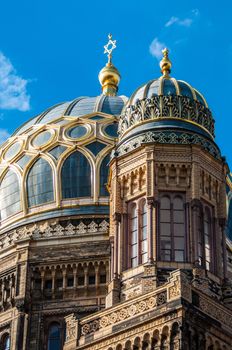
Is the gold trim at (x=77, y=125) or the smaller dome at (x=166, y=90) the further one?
the gold trim at (x=77, y=125)

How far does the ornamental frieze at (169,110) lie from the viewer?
30000 millimetres

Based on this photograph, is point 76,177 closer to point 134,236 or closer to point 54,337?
point 54,337

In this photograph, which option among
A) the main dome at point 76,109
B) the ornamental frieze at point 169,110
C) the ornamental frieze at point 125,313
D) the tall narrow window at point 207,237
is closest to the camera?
the ornamental frieze at point 125,313

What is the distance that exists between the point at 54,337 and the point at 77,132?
27.0 feet

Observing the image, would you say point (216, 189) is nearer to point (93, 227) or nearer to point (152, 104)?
point (152, 104)

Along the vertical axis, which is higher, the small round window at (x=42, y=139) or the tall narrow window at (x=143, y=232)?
the small round window at (x=42, y=139)

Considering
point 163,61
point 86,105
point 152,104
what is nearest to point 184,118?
point 152,104

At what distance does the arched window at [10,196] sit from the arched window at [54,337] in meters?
5.04

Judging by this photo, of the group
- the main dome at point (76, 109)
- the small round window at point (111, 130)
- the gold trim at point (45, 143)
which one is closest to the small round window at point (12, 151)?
the gold trim at point (45, 143)

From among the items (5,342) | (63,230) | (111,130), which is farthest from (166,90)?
(5,342)

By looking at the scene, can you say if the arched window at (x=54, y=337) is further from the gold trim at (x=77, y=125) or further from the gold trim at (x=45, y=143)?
the gold trim at (x=77, y=125)

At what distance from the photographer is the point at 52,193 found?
36.8 meters

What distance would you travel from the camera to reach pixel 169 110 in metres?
30.0

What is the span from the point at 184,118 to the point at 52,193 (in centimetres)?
827
